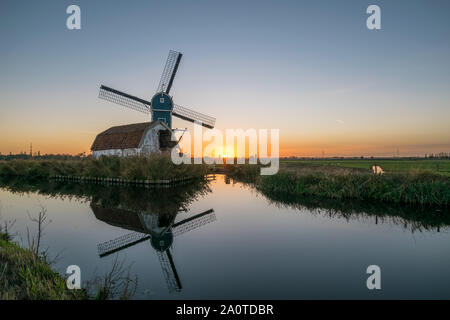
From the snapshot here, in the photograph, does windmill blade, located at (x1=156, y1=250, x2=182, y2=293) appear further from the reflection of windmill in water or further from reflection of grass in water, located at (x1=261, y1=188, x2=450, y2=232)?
reflection of grass in water, located at (x1=261, y1=188, x2=450, y2=232)

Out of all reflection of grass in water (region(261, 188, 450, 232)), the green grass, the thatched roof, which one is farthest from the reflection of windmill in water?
the thatched roof

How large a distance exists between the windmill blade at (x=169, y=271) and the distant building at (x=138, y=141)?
763 inches

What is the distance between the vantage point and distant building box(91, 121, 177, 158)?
944 inches

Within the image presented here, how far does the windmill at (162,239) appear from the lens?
439 cm

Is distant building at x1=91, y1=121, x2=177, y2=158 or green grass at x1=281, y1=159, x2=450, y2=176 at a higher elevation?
distant building at x1=91, y1=121, x2=177, y2=158

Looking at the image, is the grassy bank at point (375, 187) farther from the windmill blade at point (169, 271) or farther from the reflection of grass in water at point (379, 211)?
the windmill blade at point (169, 271)

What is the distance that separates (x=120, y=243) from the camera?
19.2 feet

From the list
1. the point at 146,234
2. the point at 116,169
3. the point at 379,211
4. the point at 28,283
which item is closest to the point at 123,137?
the point at 116,169

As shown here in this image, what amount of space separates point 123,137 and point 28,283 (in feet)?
82.0

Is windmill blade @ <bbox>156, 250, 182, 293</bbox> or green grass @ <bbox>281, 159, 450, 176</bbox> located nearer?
windmill blade @ <bbox>156, 250, 182, 293</bbox>

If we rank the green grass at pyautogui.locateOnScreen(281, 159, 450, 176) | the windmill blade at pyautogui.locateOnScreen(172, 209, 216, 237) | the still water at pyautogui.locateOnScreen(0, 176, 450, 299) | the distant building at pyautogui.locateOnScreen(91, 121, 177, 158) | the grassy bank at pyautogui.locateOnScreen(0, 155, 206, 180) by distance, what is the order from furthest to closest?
the distant building at pyautogui.locateOnScreen(91, 121, 177, 158) → the grassy bank at pyautogui.locateOnScreen(0, 155, 206, 180) → the green grass at pyautogui.locateOnScreen(281, 159, 450, 176) → the windmill blade at pyautogui.locateOnScreen(172, 209, 216, 237) → the still water at pyautogui.locateOnScreen(0, 176, 450, 299)
